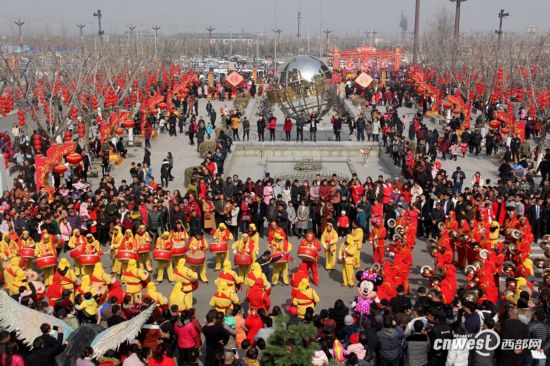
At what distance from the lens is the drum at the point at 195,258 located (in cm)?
1083

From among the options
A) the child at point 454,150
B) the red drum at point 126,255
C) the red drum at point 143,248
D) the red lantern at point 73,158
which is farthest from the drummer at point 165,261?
the child at point 454,150

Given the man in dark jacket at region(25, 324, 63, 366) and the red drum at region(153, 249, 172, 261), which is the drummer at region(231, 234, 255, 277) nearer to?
the red drum at region(153, 249, 172, 261)

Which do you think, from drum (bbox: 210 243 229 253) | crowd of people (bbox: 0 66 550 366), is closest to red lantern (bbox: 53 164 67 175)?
crowd of people (bbox: 0 66 550 366)

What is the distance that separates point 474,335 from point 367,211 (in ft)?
20.8

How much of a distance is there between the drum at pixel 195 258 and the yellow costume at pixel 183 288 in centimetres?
144

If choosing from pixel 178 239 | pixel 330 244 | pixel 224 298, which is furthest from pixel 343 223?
pixel 224 298

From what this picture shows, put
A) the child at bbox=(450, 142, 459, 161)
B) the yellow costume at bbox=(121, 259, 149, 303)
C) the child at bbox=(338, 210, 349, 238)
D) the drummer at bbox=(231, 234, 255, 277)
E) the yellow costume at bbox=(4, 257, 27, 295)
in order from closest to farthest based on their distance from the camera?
the yellow costume at bbox=(121, 259, 149, 303), the yellow costume at bbox=(4, 257, 27, 295), the drummer at bbox=(231, 234, 255, 277), the child at bbox=(338, 210, 349, 238), the child at bbox=(450, 142, 459, 161)

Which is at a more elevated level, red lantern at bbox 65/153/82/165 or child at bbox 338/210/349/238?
red lantern at bbox 65/153/82/165

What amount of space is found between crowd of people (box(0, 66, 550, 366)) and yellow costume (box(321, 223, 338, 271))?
0.09 feet

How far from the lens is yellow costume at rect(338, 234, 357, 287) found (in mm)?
11109

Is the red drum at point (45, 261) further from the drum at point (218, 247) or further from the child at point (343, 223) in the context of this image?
the child at point (343, 223)

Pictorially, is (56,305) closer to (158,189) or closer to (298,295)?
(298,295)

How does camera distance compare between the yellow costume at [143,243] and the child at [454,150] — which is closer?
the yellow costume at [143,243]

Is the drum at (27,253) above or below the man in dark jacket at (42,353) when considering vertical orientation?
below
